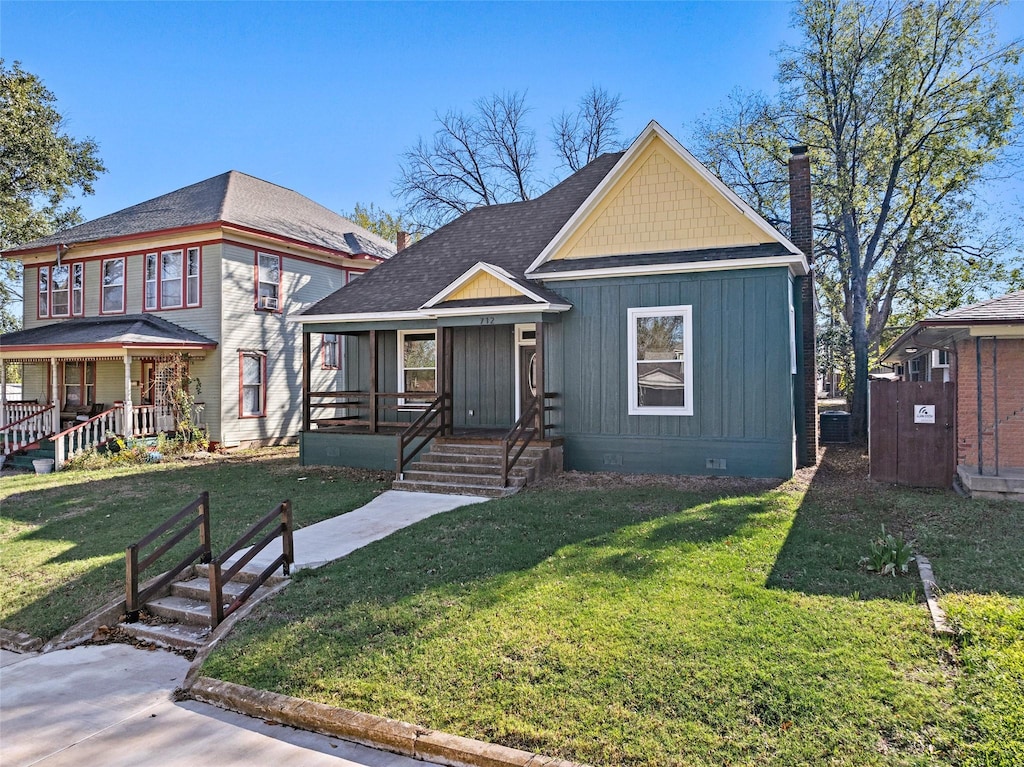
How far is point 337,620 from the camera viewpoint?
581 cm

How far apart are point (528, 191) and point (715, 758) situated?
30.6m

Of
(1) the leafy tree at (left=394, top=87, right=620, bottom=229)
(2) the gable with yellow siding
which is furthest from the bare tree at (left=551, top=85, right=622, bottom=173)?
(2) the gable with yellow siding

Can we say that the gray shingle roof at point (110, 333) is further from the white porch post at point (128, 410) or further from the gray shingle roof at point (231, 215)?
the gray shingle roof at point (231, 215)

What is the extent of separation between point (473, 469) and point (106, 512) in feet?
20.4

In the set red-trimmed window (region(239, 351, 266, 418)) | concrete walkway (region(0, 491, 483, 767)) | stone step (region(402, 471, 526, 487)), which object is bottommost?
concrete walkway (region(0, 491, 483, 767))

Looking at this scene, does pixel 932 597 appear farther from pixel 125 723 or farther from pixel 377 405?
pixel 377 405

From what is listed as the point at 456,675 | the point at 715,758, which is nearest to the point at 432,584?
the point at 456,675

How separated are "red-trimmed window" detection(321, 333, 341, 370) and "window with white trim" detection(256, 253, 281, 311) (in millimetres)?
2358

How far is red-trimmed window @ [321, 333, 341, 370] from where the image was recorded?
22.3 metres

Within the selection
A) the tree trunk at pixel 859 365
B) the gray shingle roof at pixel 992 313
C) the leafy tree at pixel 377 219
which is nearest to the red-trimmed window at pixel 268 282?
the gray shingle roof at pixel 992 313

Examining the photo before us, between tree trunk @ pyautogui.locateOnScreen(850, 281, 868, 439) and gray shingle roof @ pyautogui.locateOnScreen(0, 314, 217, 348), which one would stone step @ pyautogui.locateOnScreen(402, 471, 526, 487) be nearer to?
gray shingle roof @ pyautogui.locateOnScreen(0, 314, 217, 348)

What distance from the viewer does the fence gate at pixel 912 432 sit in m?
10.7

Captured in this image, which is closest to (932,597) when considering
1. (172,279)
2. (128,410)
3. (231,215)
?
(128,410)

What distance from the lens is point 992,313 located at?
374 inches
